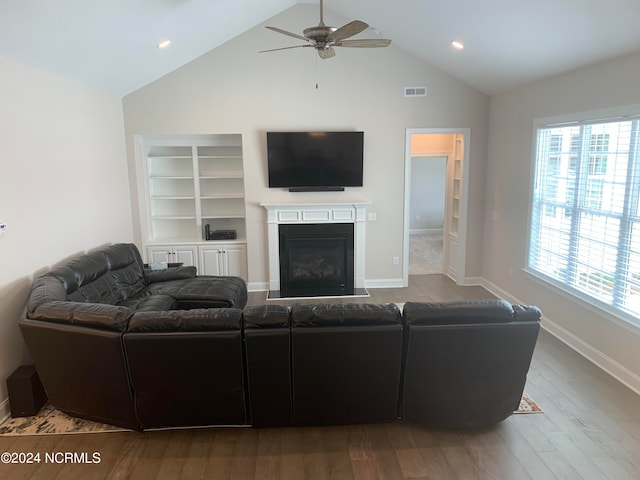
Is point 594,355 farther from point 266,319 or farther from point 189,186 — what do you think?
point 189,186

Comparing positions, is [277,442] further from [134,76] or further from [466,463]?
[134,76]

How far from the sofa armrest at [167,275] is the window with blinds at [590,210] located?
4223 millimetres

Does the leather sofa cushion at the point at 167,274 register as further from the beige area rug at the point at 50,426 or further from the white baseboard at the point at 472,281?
the white baseboard at the point at 472,281

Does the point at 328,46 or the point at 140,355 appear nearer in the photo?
the point at 140,355

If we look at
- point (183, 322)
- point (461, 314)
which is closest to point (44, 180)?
point (183, 322)

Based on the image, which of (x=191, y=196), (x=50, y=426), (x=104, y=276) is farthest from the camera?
(x=191, y=196)

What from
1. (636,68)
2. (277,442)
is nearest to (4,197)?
(277,442)

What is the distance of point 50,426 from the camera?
3.29 metres

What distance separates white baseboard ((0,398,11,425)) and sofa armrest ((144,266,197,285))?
2.08 metres

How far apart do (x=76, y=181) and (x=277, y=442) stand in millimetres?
3505

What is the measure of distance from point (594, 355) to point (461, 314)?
222cm

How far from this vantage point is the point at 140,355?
290 centimetres

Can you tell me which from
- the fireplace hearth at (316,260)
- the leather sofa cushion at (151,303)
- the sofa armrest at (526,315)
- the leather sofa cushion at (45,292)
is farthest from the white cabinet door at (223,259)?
the sofa armrest at (526,315)

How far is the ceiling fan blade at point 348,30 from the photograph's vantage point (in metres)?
3.17
